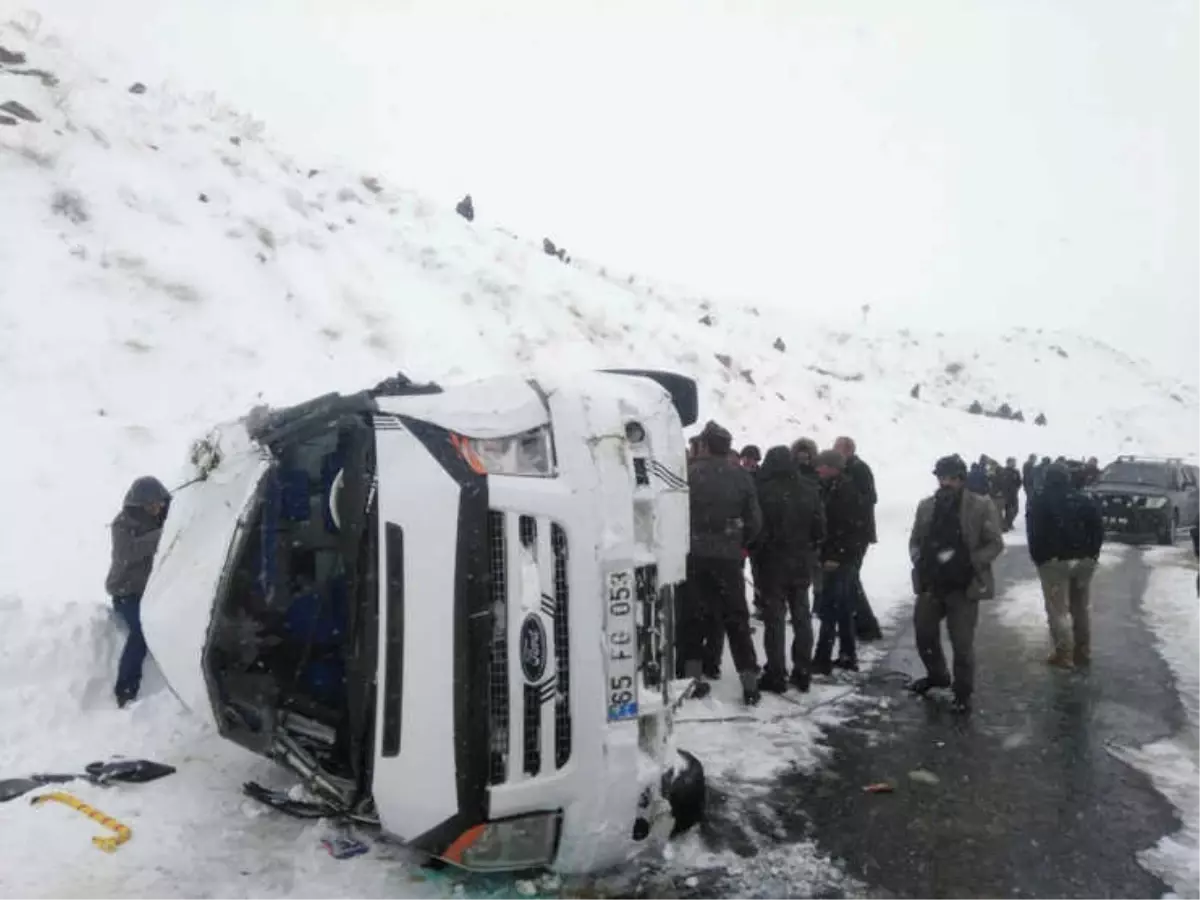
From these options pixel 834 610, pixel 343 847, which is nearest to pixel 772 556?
pixel 834 610

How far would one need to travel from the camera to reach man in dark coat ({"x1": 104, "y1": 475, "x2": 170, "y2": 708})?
6.11m

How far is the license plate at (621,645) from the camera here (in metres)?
3.72

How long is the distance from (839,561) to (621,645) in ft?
15.0

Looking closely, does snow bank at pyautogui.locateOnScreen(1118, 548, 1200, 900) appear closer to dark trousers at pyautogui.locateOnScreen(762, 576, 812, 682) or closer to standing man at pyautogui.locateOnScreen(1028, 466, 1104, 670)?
standing man at pyautogui.locateOnScreen(1028, 466, 1104, 670)

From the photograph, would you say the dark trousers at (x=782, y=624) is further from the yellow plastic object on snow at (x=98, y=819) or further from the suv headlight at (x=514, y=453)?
the yellow plastic object on snow at (x=98, y=819)

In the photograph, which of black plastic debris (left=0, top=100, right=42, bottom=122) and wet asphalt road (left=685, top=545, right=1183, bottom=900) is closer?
wet asphalt road (left=685, top=545, right=1183, bottom=900)

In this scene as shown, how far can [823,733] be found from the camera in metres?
6.21

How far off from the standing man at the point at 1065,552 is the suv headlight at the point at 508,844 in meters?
6.05

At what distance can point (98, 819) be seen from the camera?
4.43 metres

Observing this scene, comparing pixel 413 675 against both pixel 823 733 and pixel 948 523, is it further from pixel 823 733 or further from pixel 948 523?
pixel 948 523

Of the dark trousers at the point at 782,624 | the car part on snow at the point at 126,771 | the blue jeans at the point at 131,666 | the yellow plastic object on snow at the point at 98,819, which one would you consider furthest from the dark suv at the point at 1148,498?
the yellow plastic object on snow at the point at 98,819

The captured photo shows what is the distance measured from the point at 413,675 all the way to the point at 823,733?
3.49m

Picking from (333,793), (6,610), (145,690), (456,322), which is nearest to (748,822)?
(333,793)

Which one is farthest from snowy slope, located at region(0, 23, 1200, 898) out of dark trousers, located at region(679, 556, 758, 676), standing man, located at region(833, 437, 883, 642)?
standing man, located at region(833, 437, 883, 642)
